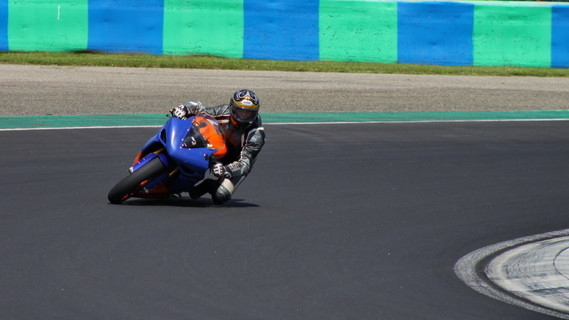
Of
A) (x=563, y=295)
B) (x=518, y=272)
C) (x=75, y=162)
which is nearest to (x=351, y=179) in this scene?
(x=75, y=162)

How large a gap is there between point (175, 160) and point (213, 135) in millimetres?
405

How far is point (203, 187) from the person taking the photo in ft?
31.0

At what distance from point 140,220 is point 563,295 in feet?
11.0

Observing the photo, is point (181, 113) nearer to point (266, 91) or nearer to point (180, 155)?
point (180, 155)

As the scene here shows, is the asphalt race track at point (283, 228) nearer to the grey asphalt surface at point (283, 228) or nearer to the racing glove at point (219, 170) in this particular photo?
the grey asphalt surface at point (283, 228)

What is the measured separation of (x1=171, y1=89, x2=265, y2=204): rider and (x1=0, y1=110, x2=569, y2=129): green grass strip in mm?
5149

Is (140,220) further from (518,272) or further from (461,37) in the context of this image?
(461,37)

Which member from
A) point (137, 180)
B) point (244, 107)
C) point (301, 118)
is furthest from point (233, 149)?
point (301, 118)

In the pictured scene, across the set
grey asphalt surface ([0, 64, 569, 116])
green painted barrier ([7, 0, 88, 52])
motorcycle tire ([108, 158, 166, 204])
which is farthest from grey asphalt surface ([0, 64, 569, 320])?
green painted barrier ([7, 0, 88, 52])

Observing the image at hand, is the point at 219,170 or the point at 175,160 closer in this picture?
the point at 219,170

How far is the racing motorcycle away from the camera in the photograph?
29.3 feet

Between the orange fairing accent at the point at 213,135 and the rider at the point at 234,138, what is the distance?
0.34 feet

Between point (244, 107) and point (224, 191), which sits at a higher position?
point (244, 107)

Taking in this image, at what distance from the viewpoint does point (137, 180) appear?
354 inches
